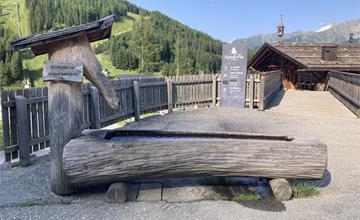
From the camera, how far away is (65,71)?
496 centimetres

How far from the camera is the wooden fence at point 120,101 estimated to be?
6684 millimetres

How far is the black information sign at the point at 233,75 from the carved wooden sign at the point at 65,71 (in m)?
11.0

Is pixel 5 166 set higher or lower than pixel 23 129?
lower

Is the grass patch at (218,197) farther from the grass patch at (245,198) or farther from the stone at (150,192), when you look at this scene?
the stone at (150,192)

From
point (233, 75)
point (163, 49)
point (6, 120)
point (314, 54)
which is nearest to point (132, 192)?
point (6, 120)

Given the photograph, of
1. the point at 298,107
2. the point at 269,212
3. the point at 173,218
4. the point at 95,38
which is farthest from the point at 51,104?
the point at 298,107

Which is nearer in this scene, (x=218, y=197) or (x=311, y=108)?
(x=218, y=197)

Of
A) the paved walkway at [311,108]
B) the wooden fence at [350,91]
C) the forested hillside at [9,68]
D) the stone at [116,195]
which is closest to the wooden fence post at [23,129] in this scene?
the stone at [116,195]

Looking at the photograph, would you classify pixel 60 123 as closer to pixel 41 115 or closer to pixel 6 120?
pixel 6 120

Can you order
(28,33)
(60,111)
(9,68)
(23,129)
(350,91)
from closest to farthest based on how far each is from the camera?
1. (60,111)
2. (23,129)
3. (350,91)
4. (9,68)
5. (28,33)

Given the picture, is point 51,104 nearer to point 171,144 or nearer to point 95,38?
point 95,38

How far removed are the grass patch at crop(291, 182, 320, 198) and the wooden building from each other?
881 inches

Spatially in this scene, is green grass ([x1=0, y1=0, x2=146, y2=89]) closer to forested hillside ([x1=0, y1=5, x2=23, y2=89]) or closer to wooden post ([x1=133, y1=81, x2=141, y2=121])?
forested hillside ([x1=0, y1=5, x2=23, y2=89])

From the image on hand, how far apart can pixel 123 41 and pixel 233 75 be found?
9143 centimetres
